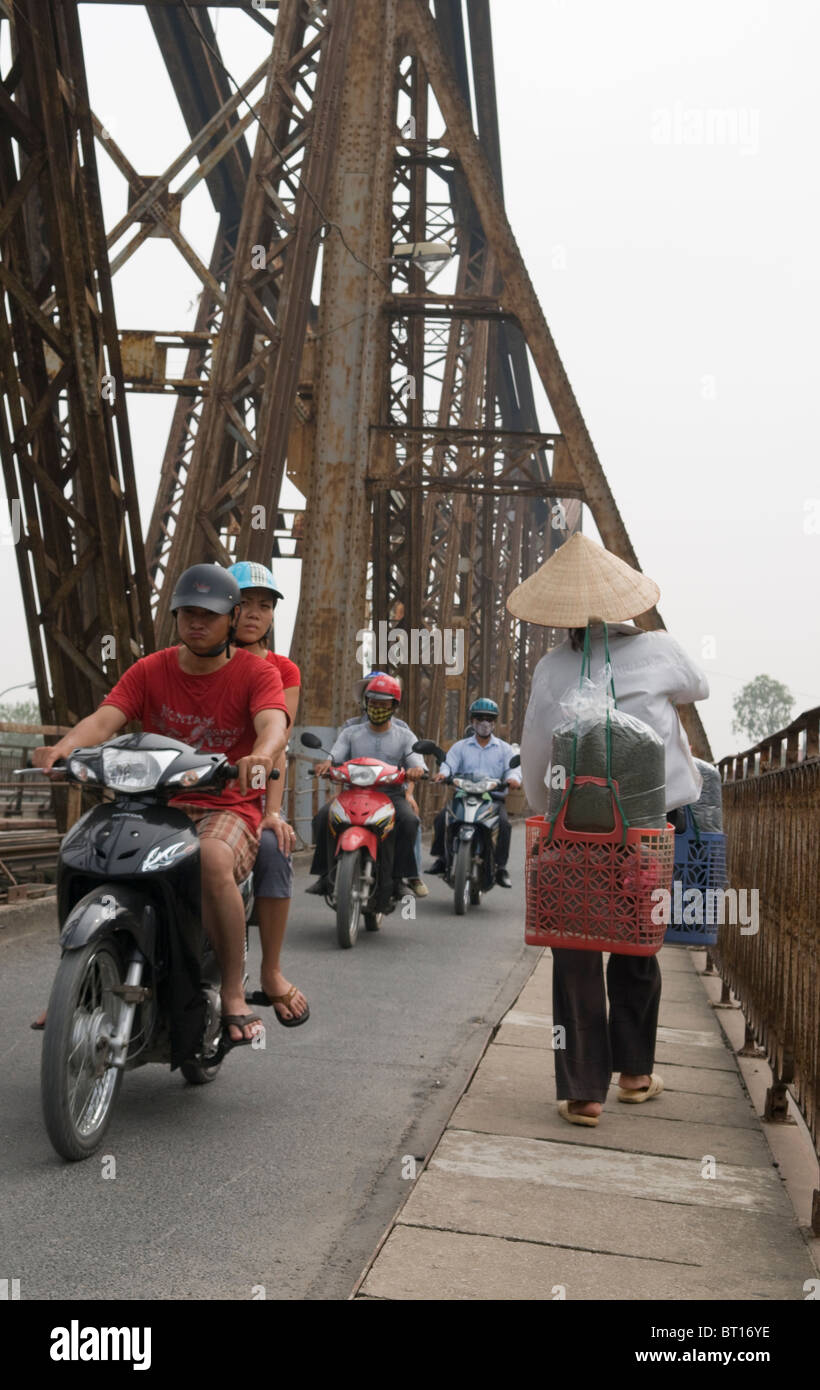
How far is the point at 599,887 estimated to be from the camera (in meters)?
4.34

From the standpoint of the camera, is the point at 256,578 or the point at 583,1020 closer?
the point at 583,1020

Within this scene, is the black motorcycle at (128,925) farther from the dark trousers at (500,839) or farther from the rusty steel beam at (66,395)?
the dark trousers at (500,839)

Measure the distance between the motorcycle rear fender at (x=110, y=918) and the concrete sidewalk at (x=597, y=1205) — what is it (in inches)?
37.5

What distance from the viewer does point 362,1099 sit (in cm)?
494

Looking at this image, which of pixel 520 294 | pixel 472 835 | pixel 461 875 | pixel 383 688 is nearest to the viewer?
pixel 383 688

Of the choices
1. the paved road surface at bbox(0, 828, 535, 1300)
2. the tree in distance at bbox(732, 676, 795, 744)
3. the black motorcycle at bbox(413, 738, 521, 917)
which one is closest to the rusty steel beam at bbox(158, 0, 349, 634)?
the black motorcycle at bbox(413, 738, 521, 917)

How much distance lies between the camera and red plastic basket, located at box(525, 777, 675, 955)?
14.2 feet

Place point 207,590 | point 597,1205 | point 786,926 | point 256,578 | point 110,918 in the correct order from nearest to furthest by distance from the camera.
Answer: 1. point 597,1205
2. point 110,918
3. point 207,590
4. point 786,926
5. point 256,578

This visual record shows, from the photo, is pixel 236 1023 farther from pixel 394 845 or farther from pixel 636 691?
pixel 394 845

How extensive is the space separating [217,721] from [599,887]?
1.23 meters

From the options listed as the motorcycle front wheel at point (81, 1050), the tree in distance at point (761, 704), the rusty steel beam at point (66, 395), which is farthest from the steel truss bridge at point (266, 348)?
the tree in distance at point (761, 704)

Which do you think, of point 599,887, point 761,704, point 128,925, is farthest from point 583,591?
point 761,704
